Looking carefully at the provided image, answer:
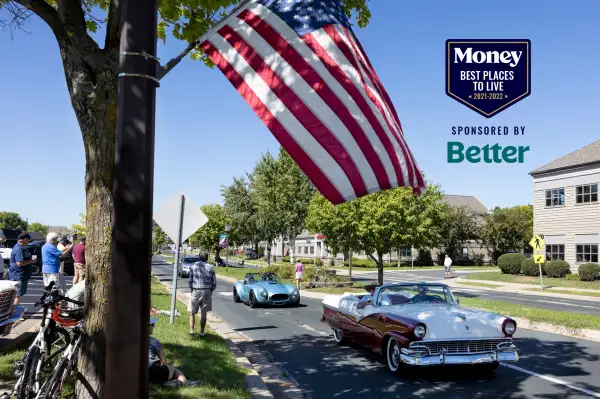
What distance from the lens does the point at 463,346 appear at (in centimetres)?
741

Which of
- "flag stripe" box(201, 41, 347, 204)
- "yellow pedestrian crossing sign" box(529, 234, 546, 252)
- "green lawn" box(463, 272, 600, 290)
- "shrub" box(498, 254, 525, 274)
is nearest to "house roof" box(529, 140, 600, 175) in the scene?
"shrub" box(498, 254, 525, 274)

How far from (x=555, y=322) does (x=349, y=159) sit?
1035 cm

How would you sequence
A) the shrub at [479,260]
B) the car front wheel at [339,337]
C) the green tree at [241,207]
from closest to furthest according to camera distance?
the car front wheel at [339,337]
the green tree at [241,207]
the shrub at [479,260]

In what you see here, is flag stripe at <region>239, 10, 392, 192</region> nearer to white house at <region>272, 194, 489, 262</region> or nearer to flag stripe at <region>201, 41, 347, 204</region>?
flag stripe at <region>201, 41, 347, 204</region>

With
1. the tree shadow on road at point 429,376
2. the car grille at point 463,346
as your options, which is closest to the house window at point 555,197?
the tree shadow on road at point 429,376

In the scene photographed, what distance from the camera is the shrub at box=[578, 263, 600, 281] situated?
31266 millimetres

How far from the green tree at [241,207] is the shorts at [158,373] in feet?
149

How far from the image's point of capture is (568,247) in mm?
35250

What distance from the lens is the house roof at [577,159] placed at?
34.8 meters

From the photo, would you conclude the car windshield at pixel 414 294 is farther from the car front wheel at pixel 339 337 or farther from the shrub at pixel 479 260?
the shrub at pixel 479 260

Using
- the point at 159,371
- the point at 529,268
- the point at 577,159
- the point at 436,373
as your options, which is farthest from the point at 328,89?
the point at 577,159

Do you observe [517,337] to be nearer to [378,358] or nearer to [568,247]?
[378,358]

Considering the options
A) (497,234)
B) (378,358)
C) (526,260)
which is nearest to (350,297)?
(378,358)

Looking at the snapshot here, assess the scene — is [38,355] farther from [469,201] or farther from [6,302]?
[469,201]
